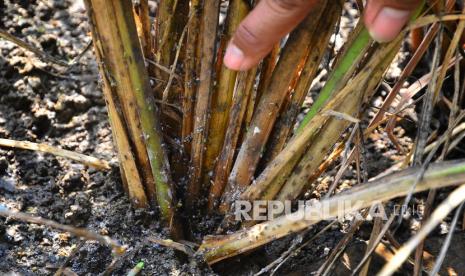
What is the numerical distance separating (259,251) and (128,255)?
0.91 ft

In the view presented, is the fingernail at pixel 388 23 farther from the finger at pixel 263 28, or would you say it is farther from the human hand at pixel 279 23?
the finger at pixel 263 28

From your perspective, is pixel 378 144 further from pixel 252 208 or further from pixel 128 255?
pixel 128 255

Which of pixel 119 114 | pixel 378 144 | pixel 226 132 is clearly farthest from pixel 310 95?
pixel 119 114

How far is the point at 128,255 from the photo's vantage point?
1.17 m

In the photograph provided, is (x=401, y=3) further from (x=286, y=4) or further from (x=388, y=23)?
(x=286, y=4)

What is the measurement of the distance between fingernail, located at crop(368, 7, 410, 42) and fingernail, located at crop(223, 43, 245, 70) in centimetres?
21

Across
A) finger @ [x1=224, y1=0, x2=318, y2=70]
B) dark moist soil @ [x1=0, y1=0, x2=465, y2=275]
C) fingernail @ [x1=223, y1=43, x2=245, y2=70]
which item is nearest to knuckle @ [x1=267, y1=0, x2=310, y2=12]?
finger @ [x1=224, y1=0, x2=318, y2=70]

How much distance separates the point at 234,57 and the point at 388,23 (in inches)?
10.0

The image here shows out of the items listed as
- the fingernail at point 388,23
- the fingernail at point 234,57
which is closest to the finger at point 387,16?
the fingernail at point 388,23

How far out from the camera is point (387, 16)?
816 mm

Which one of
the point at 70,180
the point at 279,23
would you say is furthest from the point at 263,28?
the point at 70,180

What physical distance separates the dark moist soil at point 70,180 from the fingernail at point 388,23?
21.1 inches

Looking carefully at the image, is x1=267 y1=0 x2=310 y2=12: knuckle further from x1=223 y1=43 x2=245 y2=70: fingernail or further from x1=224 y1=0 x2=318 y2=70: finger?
x1=223 y1=43 x2=245 y2=70: fingernail

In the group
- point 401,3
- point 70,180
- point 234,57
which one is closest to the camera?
point 401,3
